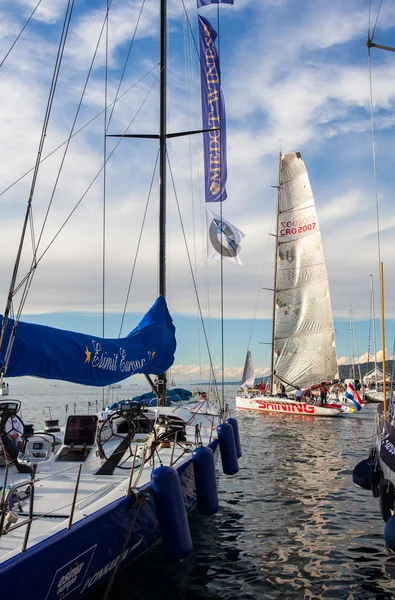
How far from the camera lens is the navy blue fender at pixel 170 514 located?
21.3 ft

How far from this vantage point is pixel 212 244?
1811 cm

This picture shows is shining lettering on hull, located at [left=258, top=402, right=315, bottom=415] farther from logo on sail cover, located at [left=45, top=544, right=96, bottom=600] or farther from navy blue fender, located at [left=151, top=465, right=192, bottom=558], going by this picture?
logo on sail cover, located at [left=45, top=544, right=96, bottom=600]

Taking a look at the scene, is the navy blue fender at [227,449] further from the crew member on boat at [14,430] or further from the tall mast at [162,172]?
the crew member on boat at [14,430]

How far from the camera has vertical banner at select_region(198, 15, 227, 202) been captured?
17406 mm

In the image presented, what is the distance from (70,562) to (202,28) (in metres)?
16.7

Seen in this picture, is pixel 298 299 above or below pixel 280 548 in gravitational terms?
above

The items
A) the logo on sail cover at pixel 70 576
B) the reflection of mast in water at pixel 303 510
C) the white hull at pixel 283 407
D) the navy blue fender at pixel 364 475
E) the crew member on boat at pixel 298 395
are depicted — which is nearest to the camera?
the logo on sail cover at pixel 70 576

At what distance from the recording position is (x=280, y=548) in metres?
8.62

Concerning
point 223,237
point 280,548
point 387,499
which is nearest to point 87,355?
point 280,548

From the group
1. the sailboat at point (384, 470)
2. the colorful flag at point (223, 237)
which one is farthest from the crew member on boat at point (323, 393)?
the sailboat at point (384, 470)

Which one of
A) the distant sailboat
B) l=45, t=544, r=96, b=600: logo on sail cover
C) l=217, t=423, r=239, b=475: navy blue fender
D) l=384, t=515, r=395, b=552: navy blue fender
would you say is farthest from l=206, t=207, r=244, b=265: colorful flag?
the distant sailboat

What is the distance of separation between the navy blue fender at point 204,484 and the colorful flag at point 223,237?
1027 centimetres

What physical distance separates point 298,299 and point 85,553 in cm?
3635

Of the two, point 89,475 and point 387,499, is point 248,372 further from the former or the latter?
point 89,475
